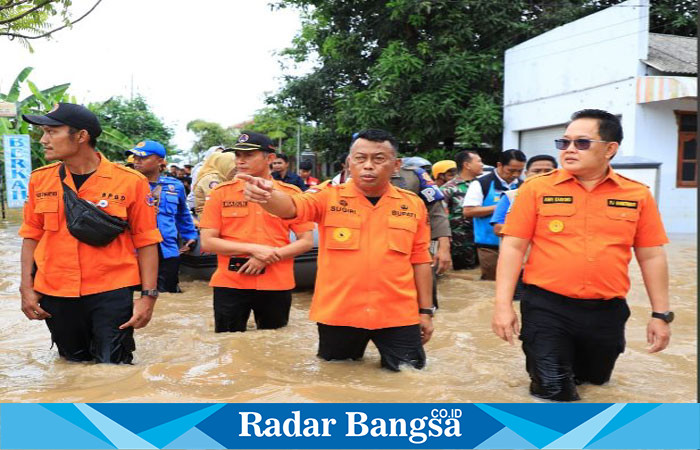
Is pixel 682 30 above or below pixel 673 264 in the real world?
above

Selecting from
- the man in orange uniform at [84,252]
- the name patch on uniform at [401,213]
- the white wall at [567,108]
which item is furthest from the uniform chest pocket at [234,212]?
the white wall at [567,108]

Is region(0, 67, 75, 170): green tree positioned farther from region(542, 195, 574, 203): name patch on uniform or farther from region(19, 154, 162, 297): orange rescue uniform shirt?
region(542, 195, 574, 203): name patch on uniform

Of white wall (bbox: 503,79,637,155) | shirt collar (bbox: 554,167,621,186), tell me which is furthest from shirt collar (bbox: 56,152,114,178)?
white wall (bbox: 503,79,637,155)

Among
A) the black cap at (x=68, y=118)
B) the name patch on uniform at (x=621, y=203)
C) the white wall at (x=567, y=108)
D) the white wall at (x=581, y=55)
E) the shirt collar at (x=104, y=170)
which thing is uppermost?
the white wall at (x=581, y=55)

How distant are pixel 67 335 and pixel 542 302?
2.53 metres

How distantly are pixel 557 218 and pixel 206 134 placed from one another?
4896cm

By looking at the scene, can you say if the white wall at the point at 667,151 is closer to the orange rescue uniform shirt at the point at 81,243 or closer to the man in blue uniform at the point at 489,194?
the man in blue uniform at the point at 489,194

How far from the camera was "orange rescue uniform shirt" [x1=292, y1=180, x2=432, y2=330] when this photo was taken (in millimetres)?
3391

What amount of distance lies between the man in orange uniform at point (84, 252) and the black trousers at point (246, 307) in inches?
29.2

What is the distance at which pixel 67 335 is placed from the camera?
3.58 metres

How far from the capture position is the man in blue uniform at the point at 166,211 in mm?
5719

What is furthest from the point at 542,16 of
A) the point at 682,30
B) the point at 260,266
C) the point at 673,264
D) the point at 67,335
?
the point at 67,335

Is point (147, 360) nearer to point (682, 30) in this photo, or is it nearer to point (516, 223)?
point (516, 223)

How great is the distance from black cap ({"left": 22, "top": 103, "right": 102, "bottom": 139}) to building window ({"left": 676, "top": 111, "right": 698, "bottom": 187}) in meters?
10.8
